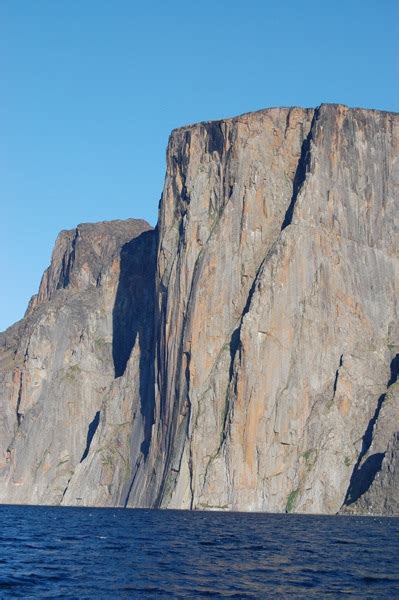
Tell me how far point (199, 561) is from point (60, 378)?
117 m

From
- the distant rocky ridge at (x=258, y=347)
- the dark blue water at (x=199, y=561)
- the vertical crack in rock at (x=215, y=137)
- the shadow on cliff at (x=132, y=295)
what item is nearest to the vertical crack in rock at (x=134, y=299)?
the shadow on cliff at (x=132, y=295)

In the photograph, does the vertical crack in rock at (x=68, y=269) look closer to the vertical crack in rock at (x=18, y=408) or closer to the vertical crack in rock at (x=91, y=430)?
the vertical crack in rock at (x=18, y=408)

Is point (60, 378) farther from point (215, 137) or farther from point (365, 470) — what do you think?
point (365, 470)

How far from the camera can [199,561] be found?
56.5 meters

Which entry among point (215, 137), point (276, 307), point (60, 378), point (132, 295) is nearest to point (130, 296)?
point (132, 295)

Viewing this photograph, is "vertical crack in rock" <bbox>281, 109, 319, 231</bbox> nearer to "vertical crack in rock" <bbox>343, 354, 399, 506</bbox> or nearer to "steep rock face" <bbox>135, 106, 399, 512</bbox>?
"steep rock face" <bbox>135, 106, 399, 512</bbox>

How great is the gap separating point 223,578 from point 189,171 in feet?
342

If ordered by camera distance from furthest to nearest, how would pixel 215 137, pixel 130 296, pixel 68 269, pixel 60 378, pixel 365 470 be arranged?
pixel 68 269
pixel 130 296
pixel 60 378
pixel 215 137
pixel 365 470

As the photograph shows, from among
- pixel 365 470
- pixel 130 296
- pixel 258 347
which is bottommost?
pixel 365 470

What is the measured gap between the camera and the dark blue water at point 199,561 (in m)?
45.4

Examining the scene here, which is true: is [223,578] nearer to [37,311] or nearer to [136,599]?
[136,599]

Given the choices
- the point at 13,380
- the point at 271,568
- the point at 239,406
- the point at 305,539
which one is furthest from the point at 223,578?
the point at 13,380

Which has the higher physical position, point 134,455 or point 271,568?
point 134,455

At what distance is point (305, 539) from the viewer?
238 ft
